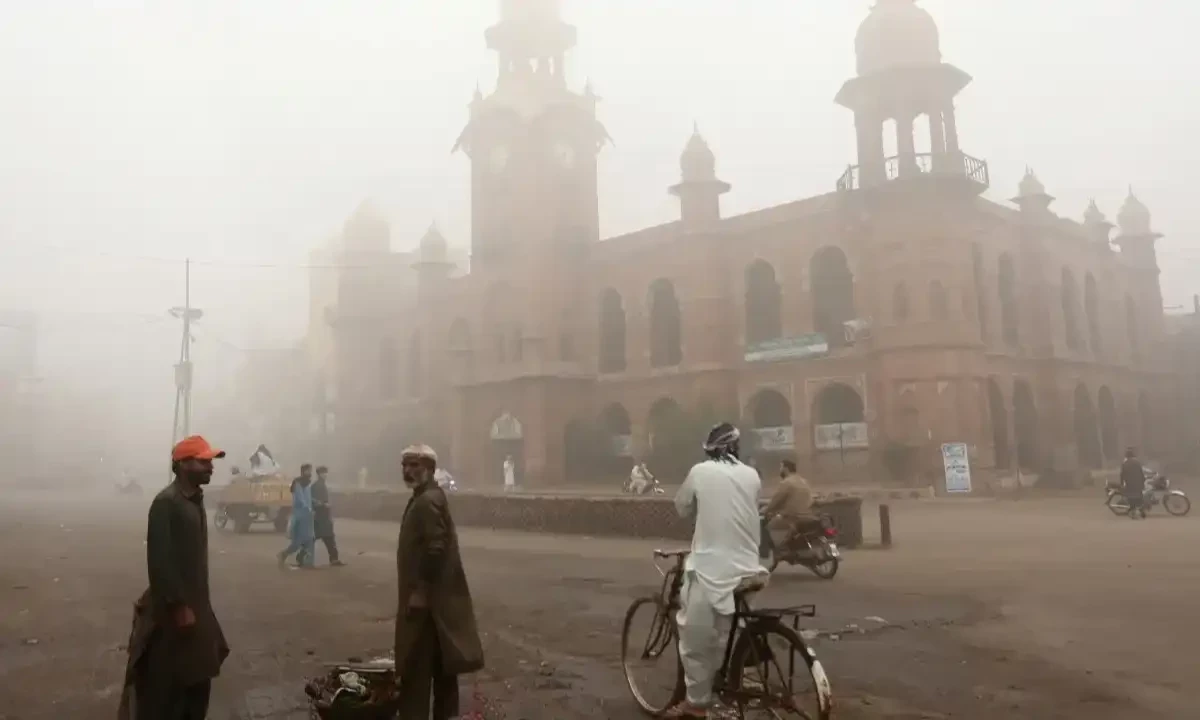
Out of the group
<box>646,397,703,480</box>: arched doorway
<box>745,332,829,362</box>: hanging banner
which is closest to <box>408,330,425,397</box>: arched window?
<box>646,397,703,480</box>: arched doorway

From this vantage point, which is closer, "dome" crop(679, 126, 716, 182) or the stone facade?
the stone facade

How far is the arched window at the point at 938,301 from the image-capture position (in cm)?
2809

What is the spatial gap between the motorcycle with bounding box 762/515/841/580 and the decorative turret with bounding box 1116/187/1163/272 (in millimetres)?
37998

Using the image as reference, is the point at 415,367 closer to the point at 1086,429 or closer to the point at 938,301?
the point at 938,301

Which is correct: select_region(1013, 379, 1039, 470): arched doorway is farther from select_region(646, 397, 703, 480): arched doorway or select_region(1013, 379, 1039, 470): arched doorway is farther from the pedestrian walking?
the pedestrian walking

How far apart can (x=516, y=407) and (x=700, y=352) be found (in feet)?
29.9

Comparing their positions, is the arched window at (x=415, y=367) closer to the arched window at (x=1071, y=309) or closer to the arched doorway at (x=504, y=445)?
the arched doorway at (x=504, y=445)

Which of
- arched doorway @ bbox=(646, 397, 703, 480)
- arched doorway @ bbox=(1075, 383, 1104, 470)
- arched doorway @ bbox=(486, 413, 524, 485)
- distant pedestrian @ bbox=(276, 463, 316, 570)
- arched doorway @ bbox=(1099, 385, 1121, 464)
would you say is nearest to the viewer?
distant pedestrian @ bbox=(276, 463, 316, 570)

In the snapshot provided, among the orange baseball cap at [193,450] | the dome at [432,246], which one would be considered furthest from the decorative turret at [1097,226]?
the orange baseball cap at [193,450]

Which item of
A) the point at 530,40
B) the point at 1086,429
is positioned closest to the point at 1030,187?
the point at 1086,429

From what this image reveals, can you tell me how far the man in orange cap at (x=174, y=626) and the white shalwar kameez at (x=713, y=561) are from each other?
2282 millimetres

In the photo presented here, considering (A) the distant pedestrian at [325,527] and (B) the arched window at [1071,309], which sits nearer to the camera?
(A) the distant pedestrian at [325,527]

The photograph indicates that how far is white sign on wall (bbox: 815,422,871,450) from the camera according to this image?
29.6m

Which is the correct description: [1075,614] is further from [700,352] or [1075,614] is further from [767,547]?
[700,352]
